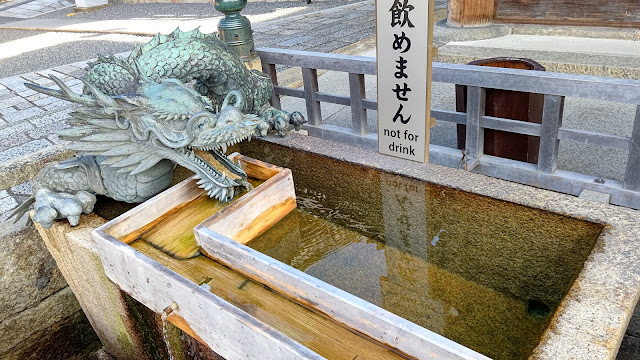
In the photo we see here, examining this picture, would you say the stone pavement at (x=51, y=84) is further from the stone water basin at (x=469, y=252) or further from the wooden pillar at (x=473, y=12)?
the stone water basin at (x=469, y=252)

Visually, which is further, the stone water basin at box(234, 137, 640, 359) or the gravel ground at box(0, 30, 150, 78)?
the gravel ground at box(0, 30, 150, 78)

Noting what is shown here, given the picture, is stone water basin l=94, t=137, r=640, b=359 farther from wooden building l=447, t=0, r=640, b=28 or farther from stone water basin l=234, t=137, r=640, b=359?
wooden building l=447, t=0, r=640, b=28

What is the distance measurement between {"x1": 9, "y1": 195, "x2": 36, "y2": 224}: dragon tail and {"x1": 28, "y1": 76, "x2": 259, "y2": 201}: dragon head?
0.55m

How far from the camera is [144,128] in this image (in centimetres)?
231

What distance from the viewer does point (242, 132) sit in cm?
227

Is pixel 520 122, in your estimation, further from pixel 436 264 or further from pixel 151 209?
pixel 151 209

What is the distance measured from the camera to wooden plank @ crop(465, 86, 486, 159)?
283cm

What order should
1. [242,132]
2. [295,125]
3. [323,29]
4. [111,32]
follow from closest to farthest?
[242,132] → [295,125] → [323,29] → [111,32]

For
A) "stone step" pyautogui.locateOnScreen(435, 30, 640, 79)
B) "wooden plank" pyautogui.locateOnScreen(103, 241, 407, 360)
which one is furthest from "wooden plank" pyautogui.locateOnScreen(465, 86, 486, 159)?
"stone step" pyautogui.locateOnScreen(435, 30, 640, 79)

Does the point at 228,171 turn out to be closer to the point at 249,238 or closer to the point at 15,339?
the point at 249,238

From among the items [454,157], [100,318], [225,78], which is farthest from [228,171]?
[454,157]

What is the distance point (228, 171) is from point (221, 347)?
107cm

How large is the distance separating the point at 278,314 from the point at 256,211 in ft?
2.54

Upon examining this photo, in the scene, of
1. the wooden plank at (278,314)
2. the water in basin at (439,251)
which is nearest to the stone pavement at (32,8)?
the water in basin at (439,251)
